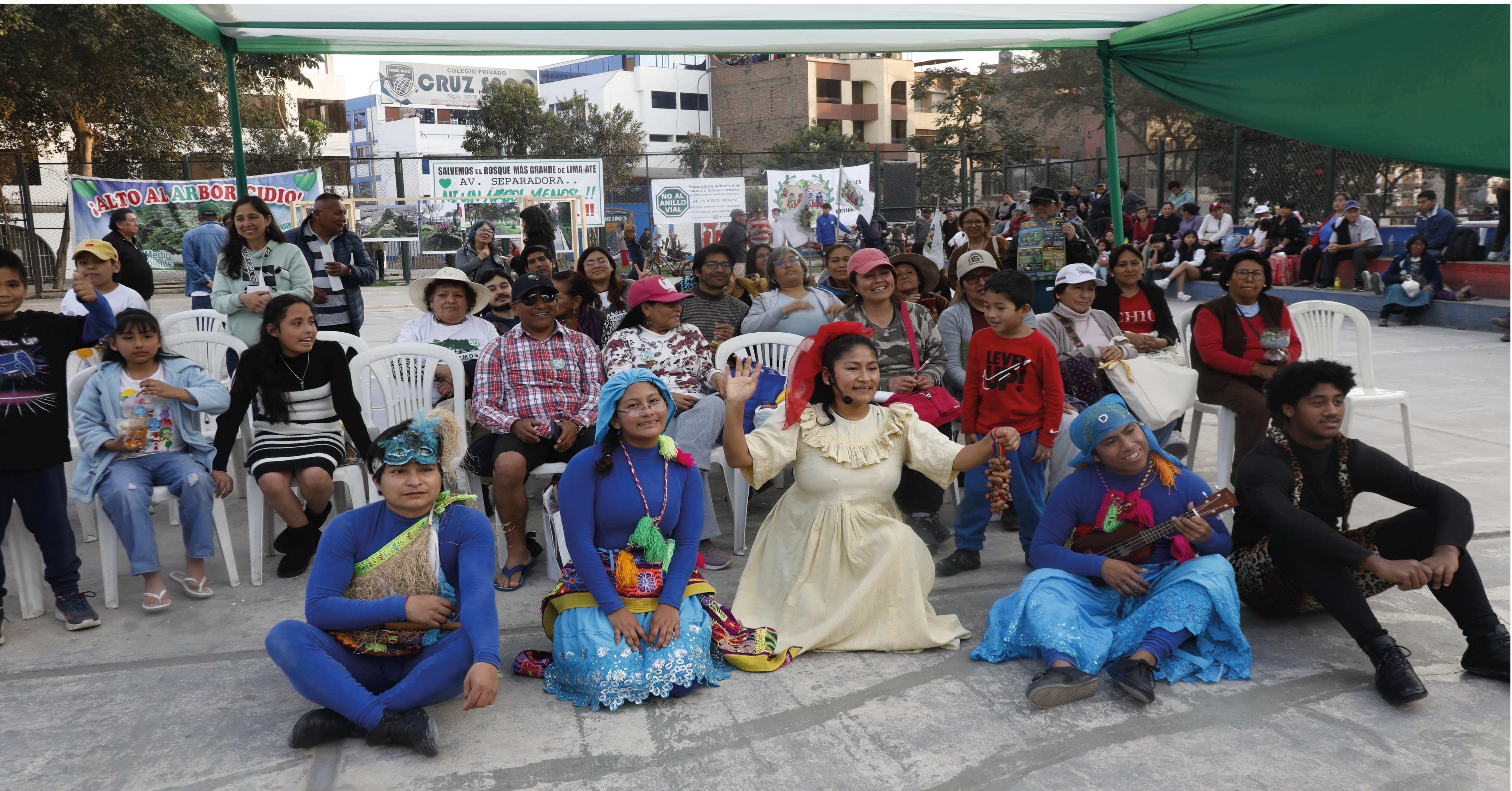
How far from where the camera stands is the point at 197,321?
5961mm

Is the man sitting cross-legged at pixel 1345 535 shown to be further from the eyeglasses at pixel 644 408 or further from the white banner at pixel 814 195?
the white banner at pixel 814 195

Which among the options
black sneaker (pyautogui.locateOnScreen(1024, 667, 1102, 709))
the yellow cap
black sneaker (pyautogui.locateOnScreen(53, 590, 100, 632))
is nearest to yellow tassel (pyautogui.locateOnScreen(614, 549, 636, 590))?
black sneaker (pyautogui.locateOnScreen(1024, 667, 1102, 709))

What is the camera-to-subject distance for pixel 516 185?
16.3 metres

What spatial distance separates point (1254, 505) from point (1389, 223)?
14680 mm

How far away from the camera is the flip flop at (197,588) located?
13.4 feet

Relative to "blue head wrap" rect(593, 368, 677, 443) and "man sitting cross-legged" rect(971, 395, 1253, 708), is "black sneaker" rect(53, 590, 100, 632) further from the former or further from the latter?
"man sitting cross-legged" rect(971, 395, 1253, 708)

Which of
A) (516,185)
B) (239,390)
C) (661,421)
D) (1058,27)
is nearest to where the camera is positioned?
(661,421)

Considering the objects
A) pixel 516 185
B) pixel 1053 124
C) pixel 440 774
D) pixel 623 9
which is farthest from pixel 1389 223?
pixel 1053 124

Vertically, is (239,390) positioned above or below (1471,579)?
above

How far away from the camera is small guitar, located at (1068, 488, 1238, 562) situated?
127 inches

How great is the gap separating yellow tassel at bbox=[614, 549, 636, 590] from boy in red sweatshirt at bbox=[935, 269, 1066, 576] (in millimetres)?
1595

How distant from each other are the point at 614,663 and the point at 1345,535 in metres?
2.50

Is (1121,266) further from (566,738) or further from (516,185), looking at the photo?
(516,185)

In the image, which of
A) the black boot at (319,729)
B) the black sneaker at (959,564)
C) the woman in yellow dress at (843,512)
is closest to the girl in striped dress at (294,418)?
the black boot at (319,729)
